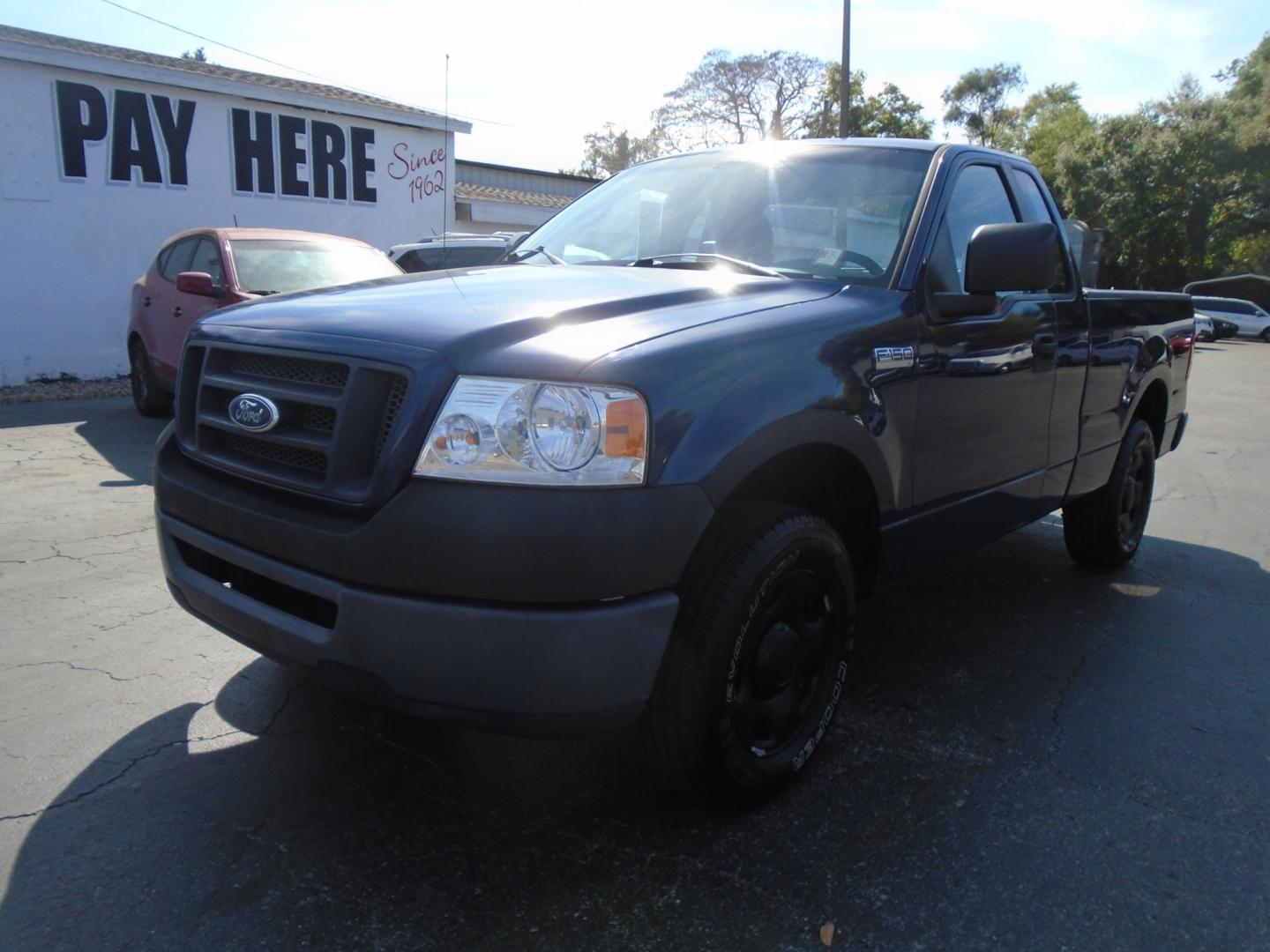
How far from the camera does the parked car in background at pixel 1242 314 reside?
35.7 metres

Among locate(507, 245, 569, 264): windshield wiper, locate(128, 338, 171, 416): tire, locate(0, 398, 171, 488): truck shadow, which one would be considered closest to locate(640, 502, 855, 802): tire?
locate(507, 245, 569, 264): windshield wiper

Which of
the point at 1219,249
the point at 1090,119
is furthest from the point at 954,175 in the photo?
the point at 1090,119

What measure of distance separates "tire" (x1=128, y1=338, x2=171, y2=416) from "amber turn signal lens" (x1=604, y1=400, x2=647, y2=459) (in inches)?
314

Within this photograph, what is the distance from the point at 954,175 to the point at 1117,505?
2.21m

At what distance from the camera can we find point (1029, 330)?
3699 millimetres

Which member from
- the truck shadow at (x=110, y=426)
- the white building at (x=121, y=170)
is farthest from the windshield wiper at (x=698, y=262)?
the white building at (x=121, y=170)

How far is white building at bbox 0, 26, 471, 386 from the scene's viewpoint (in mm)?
12078

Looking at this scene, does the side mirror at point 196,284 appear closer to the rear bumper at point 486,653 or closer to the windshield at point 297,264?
the windshield at point 297,264

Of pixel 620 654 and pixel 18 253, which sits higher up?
pixel 18 253

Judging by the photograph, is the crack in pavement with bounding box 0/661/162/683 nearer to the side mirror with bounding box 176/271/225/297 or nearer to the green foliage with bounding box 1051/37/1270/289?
the side mirror with bounding box 176/271/225/297

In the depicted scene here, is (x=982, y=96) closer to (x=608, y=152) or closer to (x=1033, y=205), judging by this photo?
(x=608, y=152)

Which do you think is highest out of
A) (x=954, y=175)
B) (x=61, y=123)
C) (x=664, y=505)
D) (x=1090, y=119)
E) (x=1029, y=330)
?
(x=1090, y=119)

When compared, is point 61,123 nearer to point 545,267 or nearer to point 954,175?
point 545,267

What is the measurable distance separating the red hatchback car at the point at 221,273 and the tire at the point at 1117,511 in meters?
5.57
